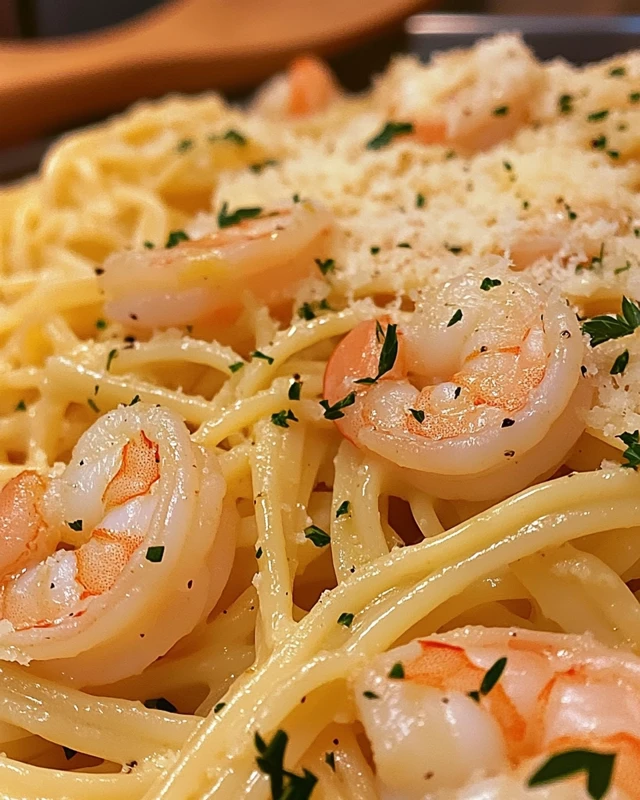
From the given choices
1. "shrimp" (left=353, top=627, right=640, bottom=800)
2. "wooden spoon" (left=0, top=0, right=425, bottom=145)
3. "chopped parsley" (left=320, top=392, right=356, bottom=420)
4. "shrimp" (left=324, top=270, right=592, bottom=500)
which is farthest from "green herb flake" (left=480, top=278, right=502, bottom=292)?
"wooden spoon" (left=0, top=0, right=425, bottom=145)

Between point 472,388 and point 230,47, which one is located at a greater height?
point 230,47

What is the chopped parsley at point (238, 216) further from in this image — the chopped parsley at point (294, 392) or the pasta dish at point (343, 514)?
the chopped parsley at point (294, 392)

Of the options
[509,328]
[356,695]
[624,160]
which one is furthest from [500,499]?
[624,160]

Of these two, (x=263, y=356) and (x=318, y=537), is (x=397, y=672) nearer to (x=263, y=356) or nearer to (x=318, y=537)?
(x=318, y=537)

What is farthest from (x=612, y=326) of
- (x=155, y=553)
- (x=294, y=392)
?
(x=155, y=553)

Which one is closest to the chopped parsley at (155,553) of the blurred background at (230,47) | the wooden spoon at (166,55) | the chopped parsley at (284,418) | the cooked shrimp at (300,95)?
the chopped parsley at (284,418)

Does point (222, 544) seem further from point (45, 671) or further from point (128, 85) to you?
point (128, 85)
